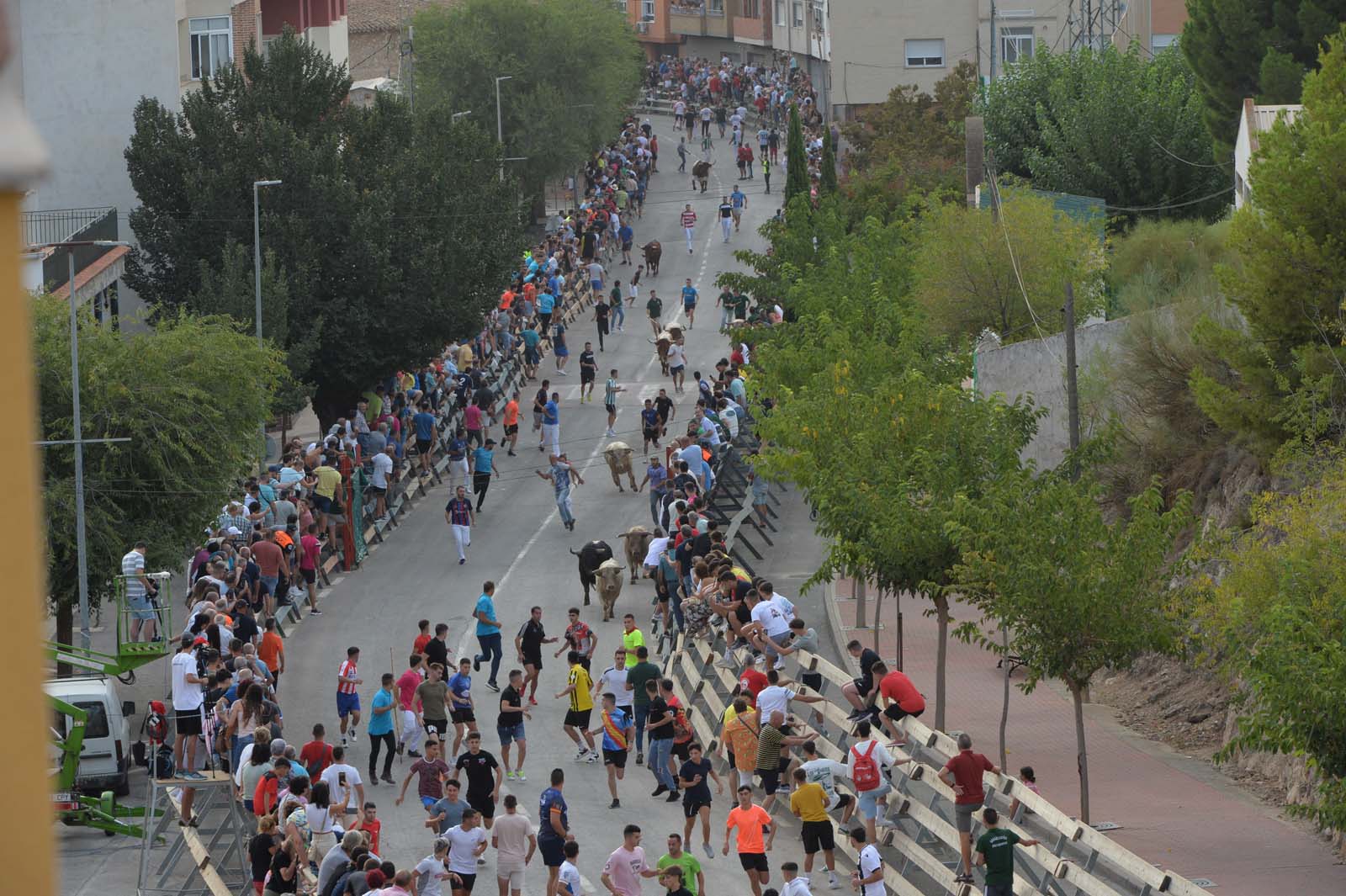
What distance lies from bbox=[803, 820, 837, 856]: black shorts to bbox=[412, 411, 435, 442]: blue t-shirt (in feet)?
64.8

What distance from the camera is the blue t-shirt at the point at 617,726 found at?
21281mm

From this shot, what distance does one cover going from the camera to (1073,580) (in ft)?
64.7

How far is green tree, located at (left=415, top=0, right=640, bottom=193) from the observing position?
235 ft

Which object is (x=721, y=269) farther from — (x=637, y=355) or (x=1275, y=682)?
(x=1275, y=682)

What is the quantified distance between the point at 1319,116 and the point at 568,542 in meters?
15.0

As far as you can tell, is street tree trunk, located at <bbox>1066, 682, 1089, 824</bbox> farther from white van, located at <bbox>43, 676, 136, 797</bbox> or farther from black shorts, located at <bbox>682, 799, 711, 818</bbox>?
white van, located at <bbox>43, 676, 136, 797</bbox>

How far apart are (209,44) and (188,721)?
34.3 meters

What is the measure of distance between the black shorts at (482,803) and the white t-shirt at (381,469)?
48.2 ft

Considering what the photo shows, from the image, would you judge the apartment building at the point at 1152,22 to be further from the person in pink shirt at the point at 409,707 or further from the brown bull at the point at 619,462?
the person in pink shirt at the point at 409,707

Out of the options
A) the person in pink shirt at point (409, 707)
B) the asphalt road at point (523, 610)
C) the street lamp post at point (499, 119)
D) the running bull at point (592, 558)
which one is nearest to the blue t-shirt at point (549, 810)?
the asphalt road at point (523, 610)

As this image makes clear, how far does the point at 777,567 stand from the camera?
1281 inches

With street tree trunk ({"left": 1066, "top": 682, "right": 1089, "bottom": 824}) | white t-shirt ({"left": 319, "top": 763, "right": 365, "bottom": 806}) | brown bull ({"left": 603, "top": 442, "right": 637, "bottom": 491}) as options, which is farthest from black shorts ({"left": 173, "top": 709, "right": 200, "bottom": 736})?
brown bull ({"left": 603, "top": 442, "right": 637, "bottom": 491})

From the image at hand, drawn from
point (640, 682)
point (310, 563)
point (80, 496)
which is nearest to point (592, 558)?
point (310, 563)

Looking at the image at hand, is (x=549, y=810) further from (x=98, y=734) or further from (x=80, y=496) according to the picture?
(x=80, y=496)
